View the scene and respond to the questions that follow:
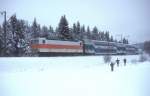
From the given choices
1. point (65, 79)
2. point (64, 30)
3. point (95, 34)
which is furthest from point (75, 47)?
point (95, 34)

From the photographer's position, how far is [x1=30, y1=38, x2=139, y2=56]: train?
22.0 metres

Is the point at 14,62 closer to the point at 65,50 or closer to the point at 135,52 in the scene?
the point at 65,50

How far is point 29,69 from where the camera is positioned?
14430mm

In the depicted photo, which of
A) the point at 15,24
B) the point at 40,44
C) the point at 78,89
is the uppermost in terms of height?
the point at 15,24

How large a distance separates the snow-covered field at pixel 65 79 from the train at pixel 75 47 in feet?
11.5

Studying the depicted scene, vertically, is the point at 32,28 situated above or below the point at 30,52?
above

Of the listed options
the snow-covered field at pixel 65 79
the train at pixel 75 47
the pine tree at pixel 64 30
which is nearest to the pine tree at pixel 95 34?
the train at pixel 75 47

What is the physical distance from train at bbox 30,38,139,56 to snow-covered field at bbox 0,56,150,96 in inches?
138

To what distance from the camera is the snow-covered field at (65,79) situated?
7.60 m

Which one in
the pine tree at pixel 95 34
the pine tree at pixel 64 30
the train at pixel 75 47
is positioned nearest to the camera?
the train at pixel 75 47

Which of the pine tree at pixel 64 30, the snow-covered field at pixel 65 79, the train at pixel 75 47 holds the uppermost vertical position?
the pine tree at pixel 64 30

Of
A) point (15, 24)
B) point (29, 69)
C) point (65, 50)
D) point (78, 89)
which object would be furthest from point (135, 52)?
point (78, 89)

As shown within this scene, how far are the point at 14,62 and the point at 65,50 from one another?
11.6m

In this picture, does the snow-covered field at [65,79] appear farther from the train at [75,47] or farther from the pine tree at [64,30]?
the pine tree at [64,30]
